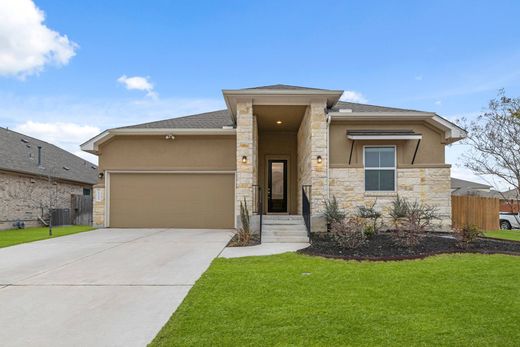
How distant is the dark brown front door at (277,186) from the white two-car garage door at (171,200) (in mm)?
2071

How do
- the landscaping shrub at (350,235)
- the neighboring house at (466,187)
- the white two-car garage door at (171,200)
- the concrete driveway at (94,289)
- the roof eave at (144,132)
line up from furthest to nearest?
1. the neighboring house at (466,187)
2. the white two-car garage door at (171,200)
3. the roof eave at (144,132)
4. the landscaping shrub at (350,235)
5. the concrete driveway at (94,289)

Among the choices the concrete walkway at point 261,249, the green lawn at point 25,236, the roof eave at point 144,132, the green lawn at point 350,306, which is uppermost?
the roof eave at point 144,132

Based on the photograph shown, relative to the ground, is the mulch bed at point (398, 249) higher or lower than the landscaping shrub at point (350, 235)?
lower

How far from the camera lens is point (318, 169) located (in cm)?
1009

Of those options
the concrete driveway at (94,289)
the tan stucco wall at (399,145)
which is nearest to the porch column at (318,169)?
the tan stucco wall at (399,145)

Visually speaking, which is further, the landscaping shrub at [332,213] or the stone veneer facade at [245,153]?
the stone veneer facade at [245,153]

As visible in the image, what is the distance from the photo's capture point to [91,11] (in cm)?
1234

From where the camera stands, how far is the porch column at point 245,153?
10141 mm

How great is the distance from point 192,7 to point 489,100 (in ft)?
37.9

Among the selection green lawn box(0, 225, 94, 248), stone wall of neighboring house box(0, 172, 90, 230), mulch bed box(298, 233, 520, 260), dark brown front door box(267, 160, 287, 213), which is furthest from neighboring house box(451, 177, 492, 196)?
stone wall of neighboring house box(0, 172, 90, 230)

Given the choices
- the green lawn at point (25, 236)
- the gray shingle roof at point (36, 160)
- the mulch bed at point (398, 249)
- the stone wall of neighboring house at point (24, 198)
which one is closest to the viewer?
the mulch bed at point (398, 249)

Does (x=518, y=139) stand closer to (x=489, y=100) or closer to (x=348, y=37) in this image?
(x=489, y=100)

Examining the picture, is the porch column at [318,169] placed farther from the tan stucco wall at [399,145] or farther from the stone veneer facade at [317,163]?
the tan stucco wall at [399,145]

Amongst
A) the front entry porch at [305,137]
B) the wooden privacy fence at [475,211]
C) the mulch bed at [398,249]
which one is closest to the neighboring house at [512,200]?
the wooden privacy fence at [475,211]
